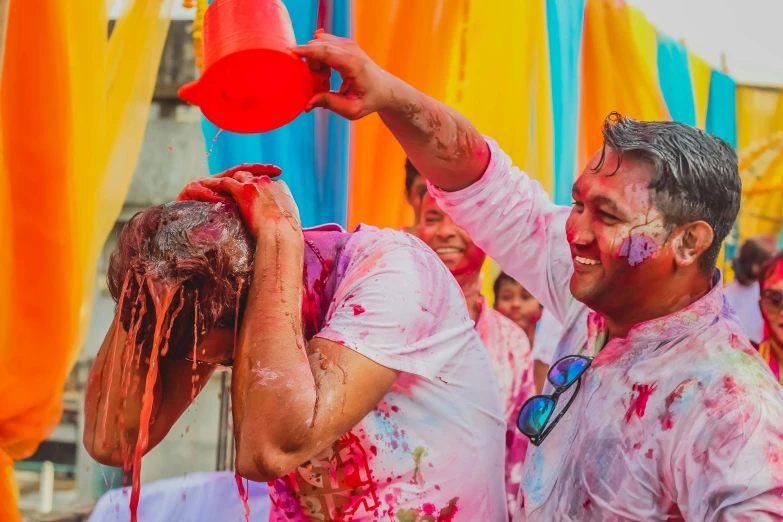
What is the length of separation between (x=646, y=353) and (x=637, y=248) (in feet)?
0.68

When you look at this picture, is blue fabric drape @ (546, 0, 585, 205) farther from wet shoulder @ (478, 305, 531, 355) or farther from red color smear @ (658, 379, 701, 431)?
red color smear @ (658, 379, 701, 431)

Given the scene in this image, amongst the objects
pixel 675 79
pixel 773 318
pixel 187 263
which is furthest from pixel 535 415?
pixel 675 79

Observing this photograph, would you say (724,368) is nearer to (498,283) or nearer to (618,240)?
(618,240)

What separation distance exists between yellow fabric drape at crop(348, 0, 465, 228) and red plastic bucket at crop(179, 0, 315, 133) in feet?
4.18

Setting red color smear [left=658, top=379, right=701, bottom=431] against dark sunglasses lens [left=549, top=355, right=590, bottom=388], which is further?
dark sunglasses lens [left=549, top=355, right=590, bottom=388]

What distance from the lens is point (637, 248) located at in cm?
167

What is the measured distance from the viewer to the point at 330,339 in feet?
4.97

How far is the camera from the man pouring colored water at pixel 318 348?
1482 millimetres

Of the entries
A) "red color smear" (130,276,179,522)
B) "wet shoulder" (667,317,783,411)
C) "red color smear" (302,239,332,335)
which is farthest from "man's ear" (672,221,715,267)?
"red color smear" (130,276,179,522)

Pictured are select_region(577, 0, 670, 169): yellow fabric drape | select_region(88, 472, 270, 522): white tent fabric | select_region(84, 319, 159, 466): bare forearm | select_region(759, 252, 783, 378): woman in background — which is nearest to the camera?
select_region(84, 319, 159, 466): bare forearm

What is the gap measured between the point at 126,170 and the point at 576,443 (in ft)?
5.85

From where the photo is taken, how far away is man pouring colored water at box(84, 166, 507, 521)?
4.86ft

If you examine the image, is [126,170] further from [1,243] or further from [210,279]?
[210,279]

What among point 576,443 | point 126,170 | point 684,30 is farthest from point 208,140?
point 684,30
